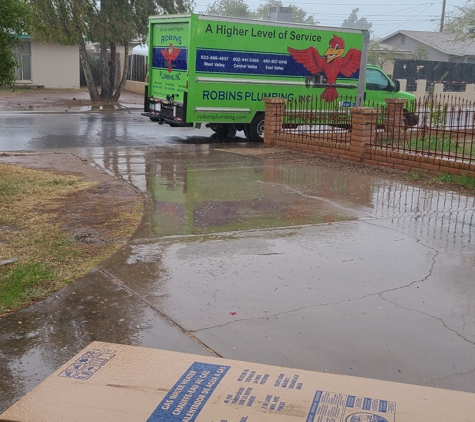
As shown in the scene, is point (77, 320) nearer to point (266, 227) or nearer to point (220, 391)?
point (220, 391)

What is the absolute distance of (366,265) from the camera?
6168 millimetres

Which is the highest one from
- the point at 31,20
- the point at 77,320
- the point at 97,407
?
the point at 31,20

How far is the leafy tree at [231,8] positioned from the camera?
96938mm

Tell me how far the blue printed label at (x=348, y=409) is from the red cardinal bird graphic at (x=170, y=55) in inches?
535

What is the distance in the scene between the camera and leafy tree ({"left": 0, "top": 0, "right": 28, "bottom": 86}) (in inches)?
386

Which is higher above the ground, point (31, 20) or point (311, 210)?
point (31, 20)

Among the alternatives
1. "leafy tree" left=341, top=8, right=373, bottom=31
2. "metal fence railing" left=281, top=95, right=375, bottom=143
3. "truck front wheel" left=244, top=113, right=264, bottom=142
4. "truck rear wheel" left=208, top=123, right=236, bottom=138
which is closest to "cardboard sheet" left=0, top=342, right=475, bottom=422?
"metal fence railing" left=281, top=95, right=375, bottom=143

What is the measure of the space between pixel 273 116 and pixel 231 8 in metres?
89.8

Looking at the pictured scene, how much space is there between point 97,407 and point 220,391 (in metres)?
0.56

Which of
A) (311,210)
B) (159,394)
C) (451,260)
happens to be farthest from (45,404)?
(311,210)

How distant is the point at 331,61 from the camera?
16.8m

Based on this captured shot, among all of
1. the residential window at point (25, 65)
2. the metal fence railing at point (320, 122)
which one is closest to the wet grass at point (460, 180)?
the metal fence railing at point (320, 122)

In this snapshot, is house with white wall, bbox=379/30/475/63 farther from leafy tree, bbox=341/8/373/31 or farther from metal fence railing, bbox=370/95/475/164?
leafy tree, bbox=341/8/373/31

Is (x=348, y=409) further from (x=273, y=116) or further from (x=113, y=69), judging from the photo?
(x=113, y=69)
